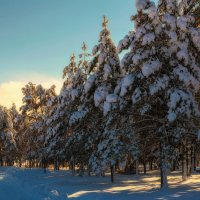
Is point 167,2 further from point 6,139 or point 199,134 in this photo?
point 6,139

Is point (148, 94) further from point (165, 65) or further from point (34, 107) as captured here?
point (34, 107)

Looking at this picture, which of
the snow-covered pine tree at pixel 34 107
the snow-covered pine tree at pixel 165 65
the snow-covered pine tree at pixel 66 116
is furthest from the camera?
the snow-covered pine tree at pixel 34 107

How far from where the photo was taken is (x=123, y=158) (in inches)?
855

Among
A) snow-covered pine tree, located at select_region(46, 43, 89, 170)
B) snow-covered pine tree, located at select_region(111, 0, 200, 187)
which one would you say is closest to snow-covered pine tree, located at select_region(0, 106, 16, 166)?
snow-covered pine tree, located at select_region(46, 43, 89, 170)

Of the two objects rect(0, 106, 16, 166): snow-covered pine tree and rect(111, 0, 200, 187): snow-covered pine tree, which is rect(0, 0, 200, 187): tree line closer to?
rect(111, 0, 200, 187): snow-covered pine tree

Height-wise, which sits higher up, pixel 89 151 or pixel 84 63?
pixel 84 63

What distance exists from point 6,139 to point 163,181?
4840 centimetres

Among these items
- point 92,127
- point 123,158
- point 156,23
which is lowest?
point 123,158

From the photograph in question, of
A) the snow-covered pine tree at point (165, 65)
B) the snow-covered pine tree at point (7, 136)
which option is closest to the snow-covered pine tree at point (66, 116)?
the snow-covered pine tree at point (165, 65)

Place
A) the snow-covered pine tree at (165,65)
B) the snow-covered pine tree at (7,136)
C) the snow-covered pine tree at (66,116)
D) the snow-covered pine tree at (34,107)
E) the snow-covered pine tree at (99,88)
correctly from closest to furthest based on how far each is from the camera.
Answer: the snow-covered pine tree at (165,65)
the snow-covered pine tree at (99,88)
the snow-covered pine tree at (66,116)
the snow-covered pine tree at (34,107)
the snow-covered pine tree at (7,136)

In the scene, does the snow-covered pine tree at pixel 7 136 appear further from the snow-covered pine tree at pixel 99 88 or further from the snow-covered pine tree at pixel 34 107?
the snow-covered pine tree at pixel 99 88

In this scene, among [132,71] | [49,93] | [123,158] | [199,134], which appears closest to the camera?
[199,134]

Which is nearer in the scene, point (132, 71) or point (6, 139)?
point (132, 71)

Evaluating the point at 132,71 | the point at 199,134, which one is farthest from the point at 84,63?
the point at 199,134
